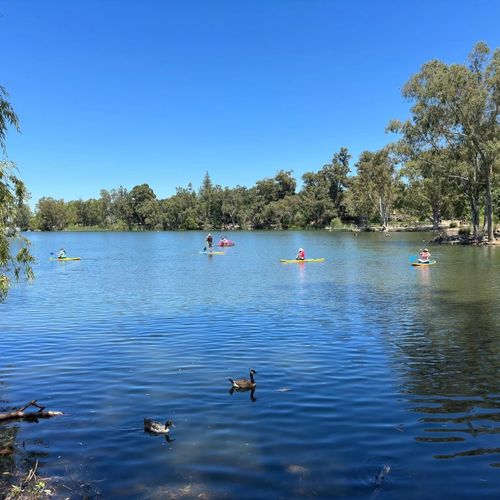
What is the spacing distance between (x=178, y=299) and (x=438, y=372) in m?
16.2

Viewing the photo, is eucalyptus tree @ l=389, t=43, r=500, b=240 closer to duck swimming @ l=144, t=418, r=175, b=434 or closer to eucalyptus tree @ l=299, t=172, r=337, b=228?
duck swimming @ l=144, t=418, r=175, b=434

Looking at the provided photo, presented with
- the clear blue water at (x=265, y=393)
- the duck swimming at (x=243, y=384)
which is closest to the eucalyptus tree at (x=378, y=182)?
the clear blue water at (x=265, y=393)

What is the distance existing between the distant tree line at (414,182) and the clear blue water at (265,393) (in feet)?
14.4

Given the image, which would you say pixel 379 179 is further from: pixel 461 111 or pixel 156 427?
pixel 156 427

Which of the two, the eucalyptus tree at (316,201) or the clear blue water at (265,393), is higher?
the eucalyptus tree at (316,201)

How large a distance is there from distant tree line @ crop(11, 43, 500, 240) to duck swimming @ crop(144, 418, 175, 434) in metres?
5.17

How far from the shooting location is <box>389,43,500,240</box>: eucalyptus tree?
56.8 metres

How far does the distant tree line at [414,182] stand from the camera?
190 ft

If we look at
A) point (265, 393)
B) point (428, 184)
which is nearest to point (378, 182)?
point (428, 184)

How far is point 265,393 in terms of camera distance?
11375 mm

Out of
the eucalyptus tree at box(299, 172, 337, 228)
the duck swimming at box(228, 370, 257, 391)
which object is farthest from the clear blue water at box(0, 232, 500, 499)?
the eucalyptus tree at box(299, 172, 337, 228)

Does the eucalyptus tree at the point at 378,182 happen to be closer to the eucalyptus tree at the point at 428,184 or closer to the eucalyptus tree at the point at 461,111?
the eucalyptus tree at the point at 428,184

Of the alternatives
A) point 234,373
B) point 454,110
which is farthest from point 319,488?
point 454,110

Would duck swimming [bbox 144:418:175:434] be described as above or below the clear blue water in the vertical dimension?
above
